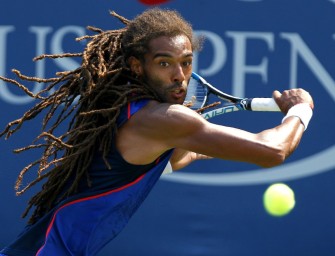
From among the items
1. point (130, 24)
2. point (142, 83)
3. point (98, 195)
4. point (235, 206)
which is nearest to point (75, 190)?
point (98, 195)

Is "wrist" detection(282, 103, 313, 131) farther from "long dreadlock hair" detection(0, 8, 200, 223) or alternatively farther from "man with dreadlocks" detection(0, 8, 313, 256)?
"long dreadlock hair" detection(0, 8, 200, 223)

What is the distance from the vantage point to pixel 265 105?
11.8 feet

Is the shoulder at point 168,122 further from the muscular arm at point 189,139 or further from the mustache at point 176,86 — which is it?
the mustache at point 176,86

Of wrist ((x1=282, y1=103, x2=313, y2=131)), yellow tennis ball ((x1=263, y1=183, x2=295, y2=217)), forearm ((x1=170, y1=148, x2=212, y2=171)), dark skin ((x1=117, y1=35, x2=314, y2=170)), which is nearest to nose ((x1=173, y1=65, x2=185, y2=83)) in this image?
dark skin ((x1=117, y1=35, x2=314, y2=170))

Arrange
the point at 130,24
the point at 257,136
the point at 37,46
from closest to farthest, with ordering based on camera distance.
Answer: the point at 257,136 → the point at 130,24 → the point at 37,46

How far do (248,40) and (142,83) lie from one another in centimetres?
240

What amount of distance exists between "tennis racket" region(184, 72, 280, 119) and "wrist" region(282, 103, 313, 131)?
215 millimetres

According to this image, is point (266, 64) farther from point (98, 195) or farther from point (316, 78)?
point (98, 195)

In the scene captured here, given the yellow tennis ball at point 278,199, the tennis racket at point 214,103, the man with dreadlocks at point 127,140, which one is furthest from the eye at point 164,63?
the yellow tennis ball at point 278,199

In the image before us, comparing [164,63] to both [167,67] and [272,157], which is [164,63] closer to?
[167,67]

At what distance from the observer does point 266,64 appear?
18.1 feet

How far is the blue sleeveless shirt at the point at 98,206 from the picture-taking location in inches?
123

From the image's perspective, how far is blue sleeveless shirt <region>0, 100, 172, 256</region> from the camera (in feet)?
10.2

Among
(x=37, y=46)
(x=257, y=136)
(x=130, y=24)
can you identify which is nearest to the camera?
(x=257, y=136)
